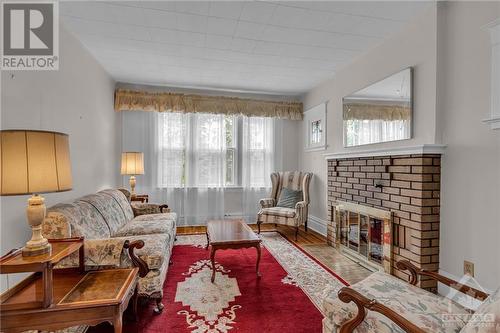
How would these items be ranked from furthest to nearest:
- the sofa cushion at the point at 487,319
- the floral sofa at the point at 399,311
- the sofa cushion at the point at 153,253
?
the sofa cushion at the point at 153,253 → the floral sofa at the point at 399,311 → the sofa cushion at the point at 487,319

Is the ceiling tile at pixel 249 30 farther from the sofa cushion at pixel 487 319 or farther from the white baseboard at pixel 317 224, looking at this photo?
the white baseboard at pixel 317 224

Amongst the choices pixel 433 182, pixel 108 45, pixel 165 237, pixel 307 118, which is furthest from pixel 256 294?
pixel 307 118

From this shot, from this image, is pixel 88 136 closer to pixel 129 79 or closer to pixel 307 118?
pixel 129 79

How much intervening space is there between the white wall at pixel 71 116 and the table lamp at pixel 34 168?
801 millimetres

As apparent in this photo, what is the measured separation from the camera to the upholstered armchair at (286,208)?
4027 mm

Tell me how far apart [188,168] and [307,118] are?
247 cm

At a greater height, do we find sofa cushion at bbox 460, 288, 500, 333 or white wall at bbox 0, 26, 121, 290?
white wall at bbox 0, 26, 121, 290

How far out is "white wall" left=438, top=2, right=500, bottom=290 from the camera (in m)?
1.93

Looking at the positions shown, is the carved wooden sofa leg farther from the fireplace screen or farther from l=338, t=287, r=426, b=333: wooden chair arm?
the fireplace screen

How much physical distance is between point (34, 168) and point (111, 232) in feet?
5.60

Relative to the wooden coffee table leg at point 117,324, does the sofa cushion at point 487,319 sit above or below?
above

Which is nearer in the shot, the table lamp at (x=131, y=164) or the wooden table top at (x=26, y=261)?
the wooden table top at (x=26, y=261)

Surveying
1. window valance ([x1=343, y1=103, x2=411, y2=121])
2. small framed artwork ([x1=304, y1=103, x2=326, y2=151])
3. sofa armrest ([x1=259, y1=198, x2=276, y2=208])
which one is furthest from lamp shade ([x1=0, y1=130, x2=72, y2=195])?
small framed artwork ([x1=304, y1=103, x2=326, y2=151])

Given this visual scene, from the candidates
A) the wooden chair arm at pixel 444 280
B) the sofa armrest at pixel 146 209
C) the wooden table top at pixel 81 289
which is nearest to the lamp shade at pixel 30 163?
the wooden table top at pixel 81 289
